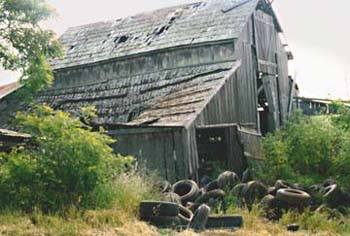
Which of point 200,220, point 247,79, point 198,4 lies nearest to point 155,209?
point 200,220

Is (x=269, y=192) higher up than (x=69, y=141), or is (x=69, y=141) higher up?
(x=69, y=141)

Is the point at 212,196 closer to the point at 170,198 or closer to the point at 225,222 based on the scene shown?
the point at 170,198

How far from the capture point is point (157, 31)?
2664cm

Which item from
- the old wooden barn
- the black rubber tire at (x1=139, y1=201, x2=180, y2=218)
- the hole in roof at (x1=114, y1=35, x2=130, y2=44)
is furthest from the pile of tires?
the hole in roof at (x1=114, y1=35, x2=130, y2=44)

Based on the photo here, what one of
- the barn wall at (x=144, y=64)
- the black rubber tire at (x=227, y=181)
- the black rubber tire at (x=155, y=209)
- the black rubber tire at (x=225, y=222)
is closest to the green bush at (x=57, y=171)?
the black rubber tire at (x=155, y=209)

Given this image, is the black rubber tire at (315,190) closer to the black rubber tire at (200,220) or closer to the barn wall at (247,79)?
the black rubber tire at (200,220)

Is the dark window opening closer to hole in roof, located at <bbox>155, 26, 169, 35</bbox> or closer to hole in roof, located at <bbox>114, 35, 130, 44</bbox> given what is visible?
hole in roof, located at <bbox>155, 26, 169, 35</bbox>

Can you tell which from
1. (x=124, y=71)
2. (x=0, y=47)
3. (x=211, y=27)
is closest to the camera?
(x=0, y=47)

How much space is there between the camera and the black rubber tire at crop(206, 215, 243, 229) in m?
12.4

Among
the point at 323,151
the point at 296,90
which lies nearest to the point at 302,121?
the point at 323,151

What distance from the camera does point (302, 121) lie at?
21.9 meters

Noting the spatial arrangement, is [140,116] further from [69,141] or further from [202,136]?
[69,141]

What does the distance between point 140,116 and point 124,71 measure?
5617mm

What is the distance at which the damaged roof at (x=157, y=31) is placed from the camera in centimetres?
2441
